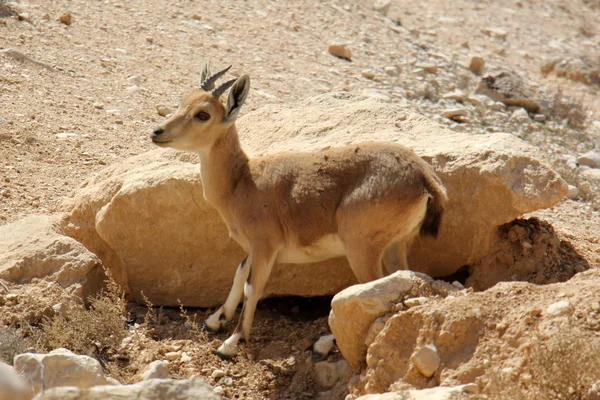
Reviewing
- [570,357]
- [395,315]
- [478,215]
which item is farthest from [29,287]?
[570,357]

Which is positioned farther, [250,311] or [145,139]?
[145,139]

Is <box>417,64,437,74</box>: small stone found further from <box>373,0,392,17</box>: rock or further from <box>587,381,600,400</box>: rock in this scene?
<box>587,381,600,400</box>: rock

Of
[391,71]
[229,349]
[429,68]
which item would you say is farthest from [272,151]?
[429,68]

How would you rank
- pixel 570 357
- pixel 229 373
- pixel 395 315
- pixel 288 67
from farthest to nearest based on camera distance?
pixel 288 67
pixel 229 373
pixel 395 315
pixel 570 357

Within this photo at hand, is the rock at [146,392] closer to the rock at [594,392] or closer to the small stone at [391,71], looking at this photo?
the rock at [594,392]

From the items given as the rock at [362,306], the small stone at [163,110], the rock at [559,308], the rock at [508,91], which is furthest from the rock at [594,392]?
the rock at [508,91]

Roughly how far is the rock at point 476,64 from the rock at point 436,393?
10.5m

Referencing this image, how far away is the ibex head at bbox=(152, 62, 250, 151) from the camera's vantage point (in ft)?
23.0

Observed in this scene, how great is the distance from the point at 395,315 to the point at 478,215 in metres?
1.66

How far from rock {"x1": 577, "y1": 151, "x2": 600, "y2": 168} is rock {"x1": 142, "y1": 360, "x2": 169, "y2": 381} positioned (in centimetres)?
739

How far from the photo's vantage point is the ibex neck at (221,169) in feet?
23.4

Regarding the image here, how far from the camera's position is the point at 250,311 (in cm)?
684

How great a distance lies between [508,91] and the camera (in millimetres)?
13656

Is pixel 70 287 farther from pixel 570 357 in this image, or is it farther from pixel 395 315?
pixel 570 357
